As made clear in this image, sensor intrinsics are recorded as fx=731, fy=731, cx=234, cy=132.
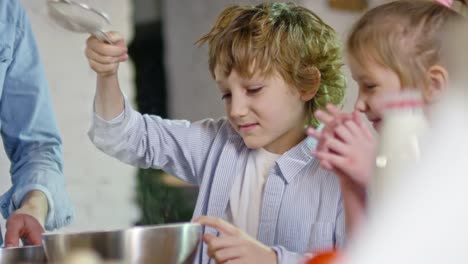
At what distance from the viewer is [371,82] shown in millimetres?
439

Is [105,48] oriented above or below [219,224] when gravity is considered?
above

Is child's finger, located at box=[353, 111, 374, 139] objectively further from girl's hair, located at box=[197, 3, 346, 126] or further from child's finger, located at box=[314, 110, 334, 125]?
girl's hair, located at box=[197, 3, 346, 126]

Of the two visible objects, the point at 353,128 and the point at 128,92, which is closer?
the point at 353,128

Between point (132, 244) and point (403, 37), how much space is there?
19cm

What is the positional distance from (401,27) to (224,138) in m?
0.29

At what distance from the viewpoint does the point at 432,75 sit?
0.29 metres

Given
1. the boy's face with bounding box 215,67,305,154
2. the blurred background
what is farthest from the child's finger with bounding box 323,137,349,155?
the blurred background

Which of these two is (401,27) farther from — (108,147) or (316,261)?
(108,147)

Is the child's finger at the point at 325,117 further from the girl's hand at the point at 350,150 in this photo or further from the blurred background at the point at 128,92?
the blurred background at the point at 128,92

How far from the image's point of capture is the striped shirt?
61 centimetres

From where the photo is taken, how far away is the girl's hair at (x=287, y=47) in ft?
2.03

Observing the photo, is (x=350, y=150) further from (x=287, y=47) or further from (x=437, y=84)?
(x=287, y=47)

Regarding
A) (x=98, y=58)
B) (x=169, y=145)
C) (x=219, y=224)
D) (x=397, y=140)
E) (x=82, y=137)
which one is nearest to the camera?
(x=397, y=140)

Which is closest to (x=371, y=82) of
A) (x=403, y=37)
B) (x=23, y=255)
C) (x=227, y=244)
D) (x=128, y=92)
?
(x=403, y=37)
